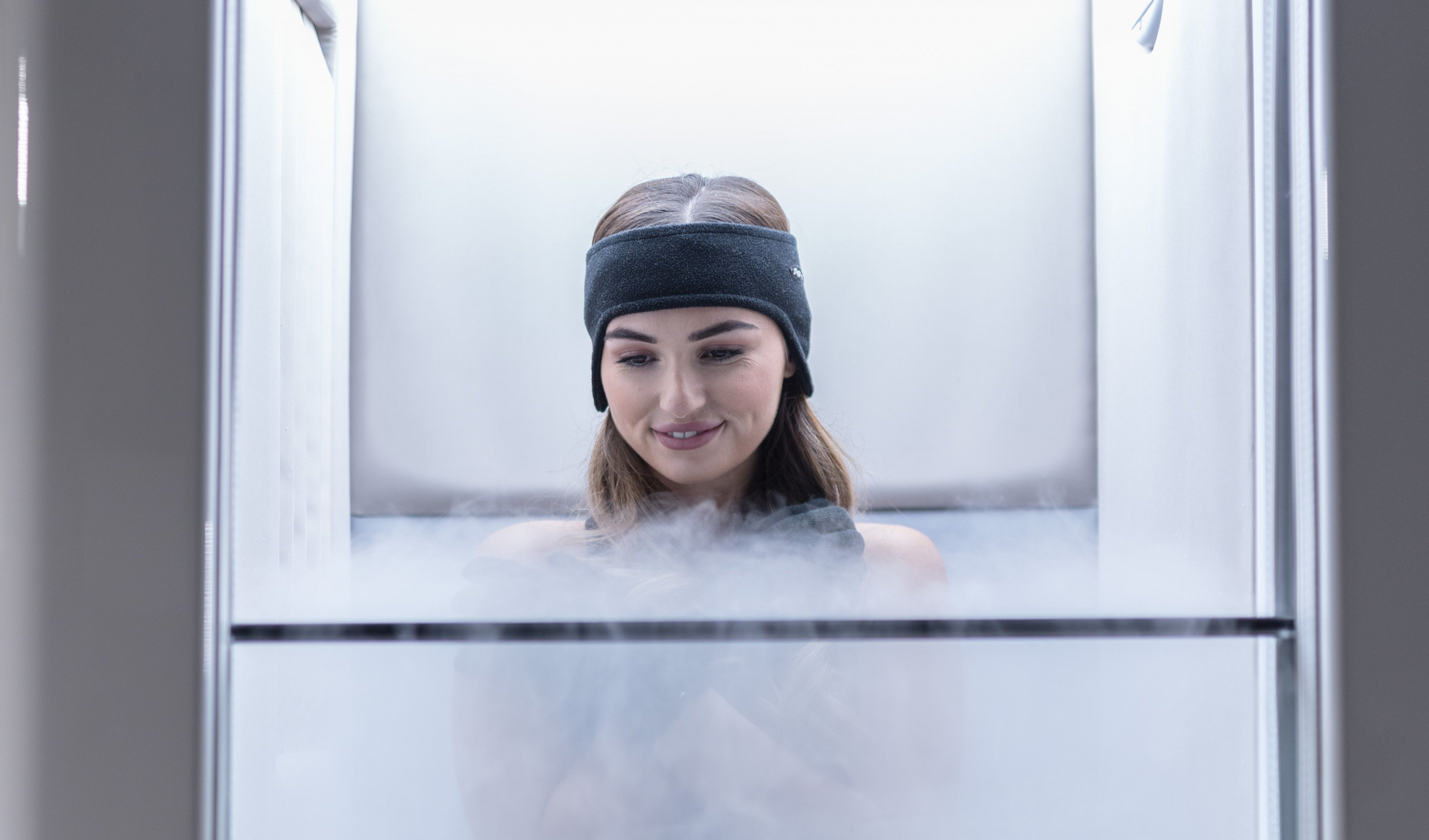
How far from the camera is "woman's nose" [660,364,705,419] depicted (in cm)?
52

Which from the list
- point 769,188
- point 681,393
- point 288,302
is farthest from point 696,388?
point 288,302

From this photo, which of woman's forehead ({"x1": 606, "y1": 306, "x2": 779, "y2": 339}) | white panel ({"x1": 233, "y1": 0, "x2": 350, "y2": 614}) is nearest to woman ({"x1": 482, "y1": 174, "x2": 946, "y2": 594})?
woman's forehead ({"x1": 606, "y1": 306, "x2": 779, "y2": 339})

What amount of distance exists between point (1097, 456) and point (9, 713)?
0.62m

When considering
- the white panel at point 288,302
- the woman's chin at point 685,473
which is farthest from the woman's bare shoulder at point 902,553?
the white panel at point 288,302

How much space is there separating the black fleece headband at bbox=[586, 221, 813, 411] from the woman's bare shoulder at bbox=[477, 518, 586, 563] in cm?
8

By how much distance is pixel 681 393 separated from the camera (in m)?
0.52

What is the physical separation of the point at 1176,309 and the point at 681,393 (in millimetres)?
309

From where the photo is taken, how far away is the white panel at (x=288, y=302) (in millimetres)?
460

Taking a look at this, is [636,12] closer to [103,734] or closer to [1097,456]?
[1097,456]

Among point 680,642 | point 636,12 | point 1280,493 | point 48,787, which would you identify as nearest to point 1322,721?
point 1280,493

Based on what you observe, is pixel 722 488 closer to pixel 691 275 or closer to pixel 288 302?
pixel 691 275

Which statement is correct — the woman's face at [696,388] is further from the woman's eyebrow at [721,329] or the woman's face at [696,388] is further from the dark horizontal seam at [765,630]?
the dark horizontal seam at [765,630]

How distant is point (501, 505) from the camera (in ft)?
1.66

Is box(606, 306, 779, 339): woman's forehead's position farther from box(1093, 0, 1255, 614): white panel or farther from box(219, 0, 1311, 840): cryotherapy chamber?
box(1093, 0, 1255, 614): white panel
